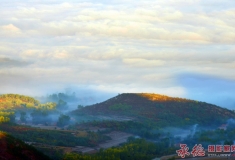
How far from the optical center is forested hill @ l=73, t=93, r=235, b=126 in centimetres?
7606

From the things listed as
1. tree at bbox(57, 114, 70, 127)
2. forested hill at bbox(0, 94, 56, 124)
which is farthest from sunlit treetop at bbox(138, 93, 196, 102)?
forested hill at bbox(0, 94, 56, 124)

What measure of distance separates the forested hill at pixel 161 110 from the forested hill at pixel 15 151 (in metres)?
34.9

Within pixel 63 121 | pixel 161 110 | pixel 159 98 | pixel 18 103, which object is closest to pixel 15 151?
pixel 63 121

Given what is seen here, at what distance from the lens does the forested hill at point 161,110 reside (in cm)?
7606

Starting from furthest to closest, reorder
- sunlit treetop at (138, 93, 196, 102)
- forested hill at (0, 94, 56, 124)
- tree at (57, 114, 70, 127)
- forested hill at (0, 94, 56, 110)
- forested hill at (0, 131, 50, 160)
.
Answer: forested hill at (0, 94, 56, 110)
forested hill at (0, 94, 56, 124)
sunlit treetop at (138, 93, 196, 102)
tree at (57, 114, 70, 127)
forested hill at (0, 131, 50, 160)

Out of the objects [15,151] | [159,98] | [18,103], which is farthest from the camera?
[18,103]

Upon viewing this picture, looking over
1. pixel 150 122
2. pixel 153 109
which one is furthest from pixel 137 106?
pixel 150 122

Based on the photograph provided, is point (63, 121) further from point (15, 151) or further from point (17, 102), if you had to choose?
point (15, 151)

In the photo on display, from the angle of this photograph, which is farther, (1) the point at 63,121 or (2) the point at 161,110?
(2) the point at 161,110

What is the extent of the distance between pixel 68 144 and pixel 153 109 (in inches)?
1152

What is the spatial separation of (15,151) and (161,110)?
43.3 meters

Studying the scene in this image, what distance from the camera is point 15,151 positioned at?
37.9m

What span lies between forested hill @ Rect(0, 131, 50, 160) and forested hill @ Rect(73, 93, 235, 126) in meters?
34.9

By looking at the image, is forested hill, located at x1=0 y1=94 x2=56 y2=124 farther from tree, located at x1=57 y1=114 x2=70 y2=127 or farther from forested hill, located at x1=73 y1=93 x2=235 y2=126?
tree, located at x1=57 y1=114 x2=70 y2=127
